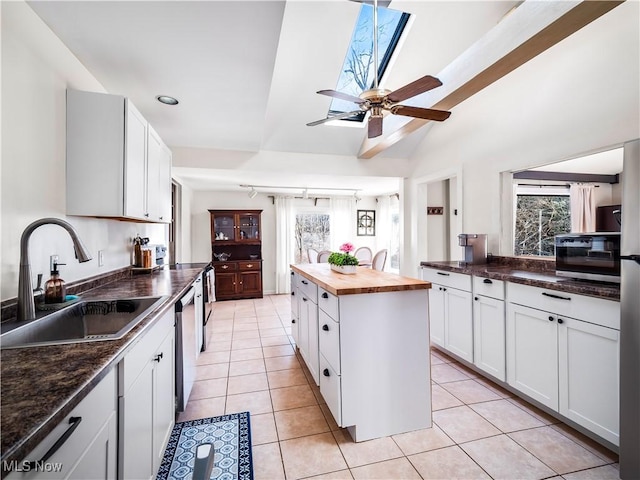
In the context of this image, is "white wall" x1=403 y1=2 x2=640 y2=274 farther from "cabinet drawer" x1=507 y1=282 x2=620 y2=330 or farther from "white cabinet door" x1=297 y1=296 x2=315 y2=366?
"white cabinet door" x1=297 y1=296 x2=315 y2=366

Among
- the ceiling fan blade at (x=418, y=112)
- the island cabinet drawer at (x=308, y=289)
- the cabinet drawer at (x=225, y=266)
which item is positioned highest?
the ceiling fan blade at (x=418, y=112)

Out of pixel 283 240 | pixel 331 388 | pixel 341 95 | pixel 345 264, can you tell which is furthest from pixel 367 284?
pixel 283 240

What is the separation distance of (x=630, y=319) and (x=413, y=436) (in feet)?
4.34

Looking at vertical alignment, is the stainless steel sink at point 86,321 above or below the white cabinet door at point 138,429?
above

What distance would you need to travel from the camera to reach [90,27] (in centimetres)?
160

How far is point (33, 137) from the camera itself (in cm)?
147

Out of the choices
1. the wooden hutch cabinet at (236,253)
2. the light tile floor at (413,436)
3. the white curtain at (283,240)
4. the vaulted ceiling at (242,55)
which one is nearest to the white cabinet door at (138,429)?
the light tile floor at (413,436)

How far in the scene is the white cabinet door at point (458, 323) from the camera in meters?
2.64

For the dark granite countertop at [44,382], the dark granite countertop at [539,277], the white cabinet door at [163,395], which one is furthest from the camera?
the dark granite countertop at [539,277]

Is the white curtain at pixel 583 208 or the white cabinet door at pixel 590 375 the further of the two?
the white curtain at pixel 583 208

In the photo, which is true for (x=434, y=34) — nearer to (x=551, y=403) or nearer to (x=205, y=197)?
(x=551, y=403)

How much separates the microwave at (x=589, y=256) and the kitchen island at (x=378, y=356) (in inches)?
40.0

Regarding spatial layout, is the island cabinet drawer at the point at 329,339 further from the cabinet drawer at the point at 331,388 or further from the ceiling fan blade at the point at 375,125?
the ceiling fan blade at the point at 375,125

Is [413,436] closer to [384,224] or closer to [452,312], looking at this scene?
[452,312]
